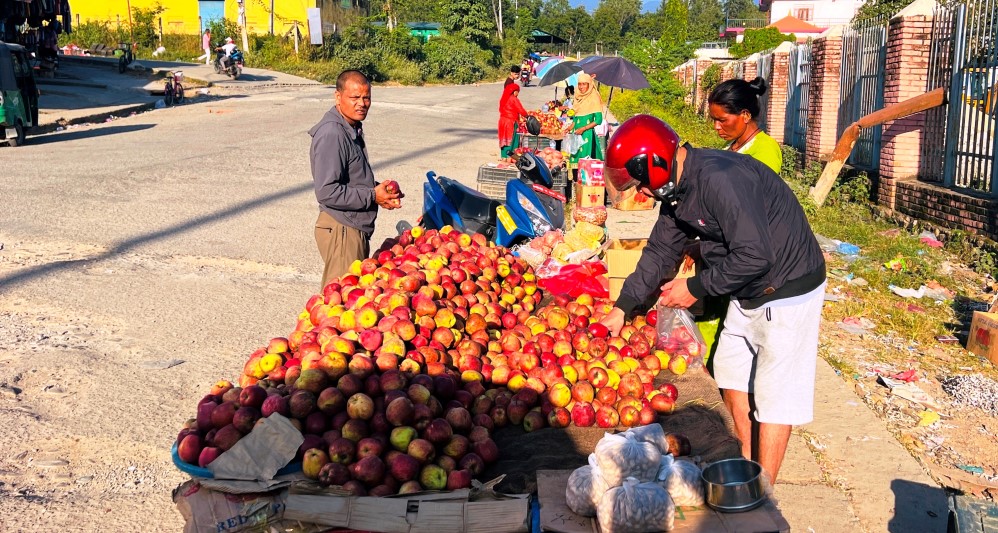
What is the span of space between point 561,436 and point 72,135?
19.9 m

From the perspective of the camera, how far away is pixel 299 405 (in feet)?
11.4

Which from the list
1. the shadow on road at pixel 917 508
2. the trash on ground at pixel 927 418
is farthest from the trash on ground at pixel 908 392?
the shadow on road at pixel 917 508

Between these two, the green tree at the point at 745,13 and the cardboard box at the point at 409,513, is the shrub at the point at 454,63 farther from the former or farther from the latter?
the green tree at the point at 745,13

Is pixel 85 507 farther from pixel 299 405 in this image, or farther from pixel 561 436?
pixel 561 436

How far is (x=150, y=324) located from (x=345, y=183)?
2.55 metres

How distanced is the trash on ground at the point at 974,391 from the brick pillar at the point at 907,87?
243 inches

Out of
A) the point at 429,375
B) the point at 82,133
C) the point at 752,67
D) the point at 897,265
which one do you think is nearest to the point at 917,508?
Answer: the point at 429,375

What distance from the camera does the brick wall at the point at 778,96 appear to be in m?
18.6

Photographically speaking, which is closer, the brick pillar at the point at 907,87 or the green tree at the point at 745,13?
the brick pillar at the point at 907,87

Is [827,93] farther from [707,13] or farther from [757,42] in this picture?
Answer: [707,13]

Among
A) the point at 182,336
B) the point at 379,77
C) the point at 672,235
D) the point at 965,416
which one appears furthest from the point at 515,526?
the point at 379,77

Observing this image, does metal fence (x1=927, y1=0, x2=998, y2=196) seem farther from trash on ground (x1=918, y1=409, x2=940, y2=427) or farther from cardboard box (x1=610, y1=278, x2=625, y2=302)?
cardboard box (x1=610, y1=278, x2=625, y2=302)

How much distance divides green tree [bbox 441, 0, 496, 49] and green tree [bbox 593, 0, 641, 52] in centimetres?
3634

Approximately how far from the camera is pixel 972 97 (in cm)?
979
